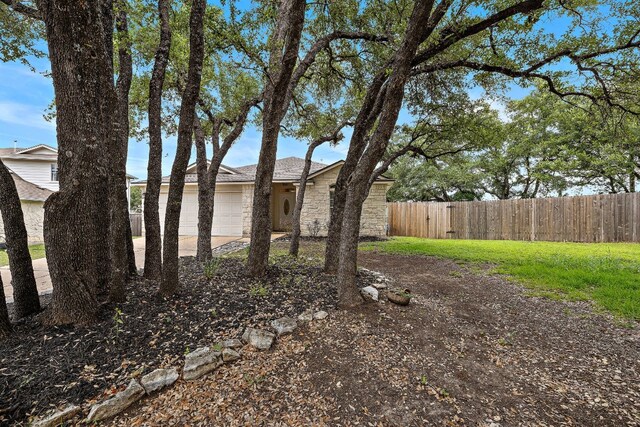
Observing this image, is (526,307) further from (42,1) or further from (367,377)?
(42,1)

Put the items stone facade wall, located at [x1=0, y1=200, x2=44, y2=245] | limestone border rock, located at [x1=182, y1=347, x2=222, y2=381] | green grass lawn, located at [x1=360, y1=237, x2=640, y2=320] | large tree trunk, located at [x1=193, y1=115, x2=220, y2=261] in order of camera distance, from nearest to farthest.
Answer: limestone border rock, located at [x1=182, y1=347, x2=222, y2=381]
green grass lawn, located at [x1=360, y1=237, x2=640, y2=320]
large tree trunk, located at [x1=193, y1=115, x2=220, y2=261]
stone facade wall, located at [x1=0, y1=200, x2=44, y2=245]

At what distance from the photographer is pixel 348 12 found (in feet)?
16.7

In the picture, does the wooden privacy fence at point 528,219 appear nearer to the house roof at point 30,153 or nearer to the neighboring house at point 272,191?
the neighboring house at point 272,191

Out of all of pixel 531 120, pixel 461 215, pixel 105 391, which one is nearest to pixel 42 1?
pixel 105 391

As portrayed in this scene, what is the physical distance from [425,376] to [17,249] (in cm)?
403

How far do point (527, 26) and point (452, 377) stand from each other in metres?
5.18

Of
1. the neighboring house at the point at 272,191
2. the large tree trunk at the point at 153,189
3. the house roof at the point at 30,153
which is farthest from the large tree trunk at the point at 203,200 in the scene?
the house roof at the point at 30,153

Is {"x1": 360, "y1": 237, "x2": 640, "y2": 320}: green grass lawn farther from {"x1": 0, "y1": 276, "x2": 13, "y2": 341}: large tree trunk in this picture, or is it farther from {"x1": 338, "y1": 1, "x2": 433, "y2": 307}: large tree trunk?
{"x1": 0, "y1": 276, "x2": 13, "y2": 341}: large tree trunk

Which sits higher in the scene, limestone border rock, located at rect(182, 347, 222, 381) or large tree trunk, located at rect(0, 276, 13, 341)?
large tree trunk, located at rect(0, 276, 13, 341)

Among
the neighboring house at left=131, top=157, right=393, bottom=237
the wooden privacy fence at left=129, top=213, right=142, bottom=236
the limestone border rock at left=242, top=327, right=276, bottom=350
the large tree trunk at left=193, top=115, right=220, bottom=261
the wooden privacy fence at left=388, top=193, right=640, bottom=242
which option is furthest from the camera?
the wooden privacy fence at left=129, top=213, right=142, bottom=236

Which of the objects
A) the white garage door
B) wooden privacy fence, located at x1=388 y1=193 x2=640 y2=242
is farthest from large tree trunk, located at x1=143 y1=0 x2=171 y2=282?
wooden privacy fence, located at x1=388 y1=193 x2=640 y2=242

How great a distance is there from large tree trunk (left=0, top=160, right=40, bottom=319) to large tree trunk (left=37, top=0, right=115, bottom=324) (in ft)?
1.98

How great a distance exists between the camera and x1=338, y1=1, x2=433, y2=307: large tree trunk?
310cm

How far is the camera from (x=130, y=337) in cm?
244
